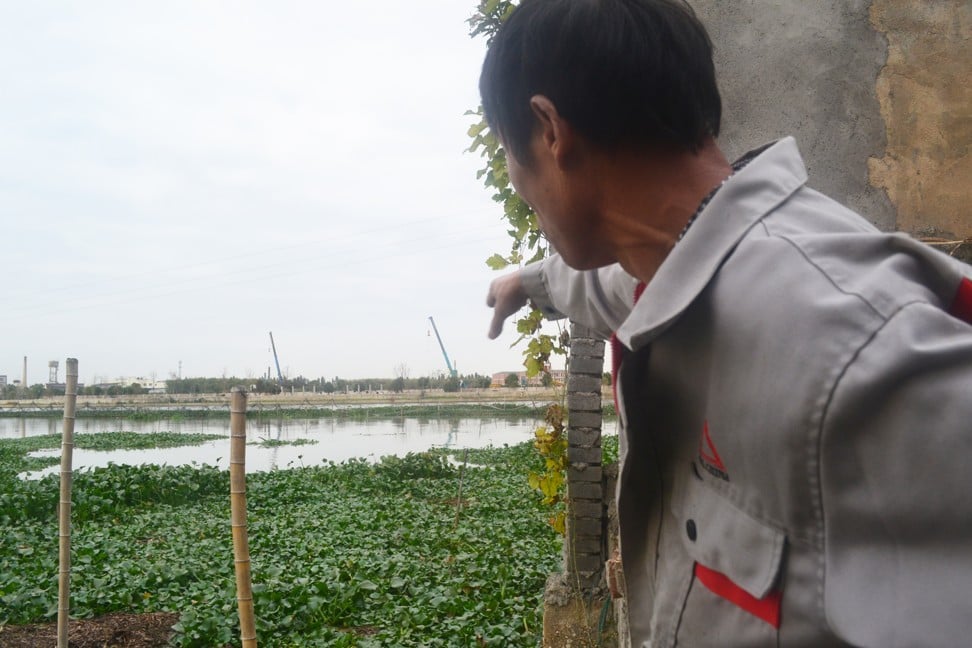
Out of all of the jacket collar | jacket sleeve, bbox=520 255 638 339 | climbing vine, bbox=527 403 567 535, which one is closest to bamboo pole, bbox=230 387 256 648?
jacket sleeve, bbox=520 255 638 339

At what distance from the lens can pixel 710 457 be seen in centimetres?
78

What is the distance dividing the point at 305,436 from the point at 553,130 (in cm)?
2723

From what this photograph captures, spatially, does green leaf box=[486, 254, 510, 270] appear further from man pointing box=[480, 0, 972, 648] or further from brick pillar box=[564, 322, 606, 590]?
man pointing box=[480, 0, 972, 648]

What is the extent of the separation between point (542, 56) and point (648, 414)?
45cm

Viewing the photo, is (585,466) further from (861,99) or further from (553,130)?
(553,130)

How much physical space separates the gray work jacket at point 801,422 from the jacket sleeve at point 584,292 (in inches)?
17.3

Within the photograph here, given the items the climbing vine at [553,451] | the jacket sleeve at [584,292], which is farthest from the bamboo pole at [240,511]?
the climbing vine at [553,451]

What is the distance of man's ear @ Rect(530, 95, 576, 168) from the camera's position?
Result: 89 centimetres

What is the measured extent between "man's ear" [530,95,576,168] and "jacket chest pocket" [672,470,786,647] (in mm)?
415

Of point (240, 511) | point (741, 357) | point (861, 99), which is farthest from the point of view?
point (861, 99)

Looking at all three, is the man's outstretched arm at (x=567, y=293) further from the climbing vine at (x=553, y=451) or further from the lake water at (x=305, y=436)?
the lake water at (x=305, y=436)

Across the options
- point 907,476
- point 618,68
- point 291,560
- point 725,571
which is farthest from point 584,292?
point 291,560

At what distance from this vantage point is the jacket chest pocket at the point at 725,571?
0.71 meters

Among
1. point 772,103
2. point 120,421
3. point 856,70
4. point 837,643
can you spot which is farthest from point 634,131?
point 120,421
